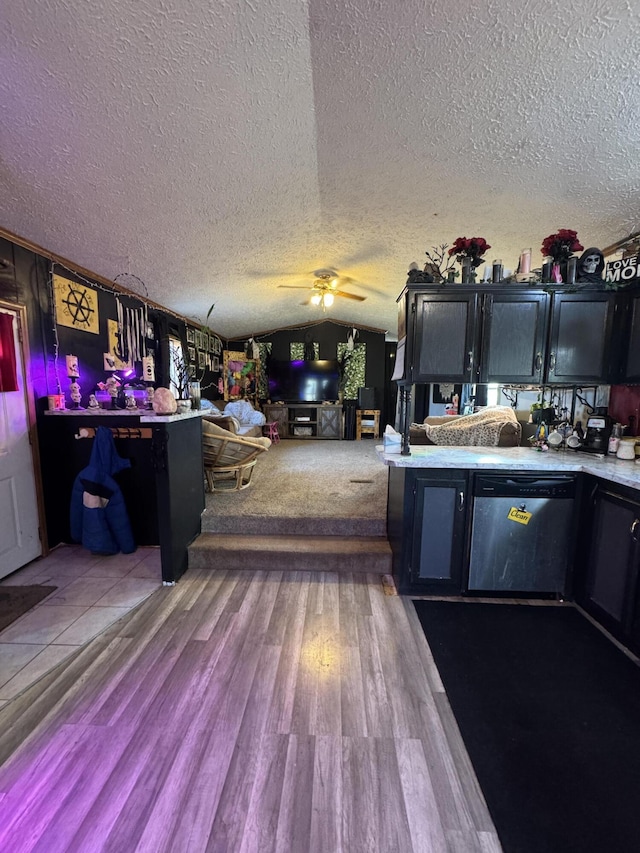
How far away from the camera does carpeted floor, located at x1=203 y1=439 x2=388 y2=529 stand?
3178 millimetres

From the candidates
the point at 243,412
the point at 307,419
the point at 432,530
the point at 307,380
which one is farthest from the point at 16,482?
the point at 307,380

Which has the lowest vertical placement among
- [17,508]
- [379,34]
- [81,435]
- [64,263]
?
[17,508]

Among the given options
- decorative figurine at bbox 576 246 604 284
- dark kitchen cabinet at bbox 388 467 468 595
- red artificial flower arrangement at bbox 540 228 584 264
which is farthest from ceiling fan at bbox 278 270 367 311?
dark kitchen cabinet at bbox 388 467 468 595

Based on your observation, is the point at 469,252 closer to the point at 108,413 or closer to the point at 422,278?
the point at 422,278

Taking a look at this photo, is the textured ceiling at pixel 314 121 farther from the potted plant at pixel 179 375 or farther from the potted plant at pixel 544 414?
the potted plant at pixel 179 375

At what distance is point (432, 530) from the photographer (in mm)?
2391

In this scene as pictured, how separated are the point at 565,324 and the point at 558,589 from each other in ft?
6.05

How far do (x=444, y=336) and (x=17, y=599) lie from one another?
344 cm

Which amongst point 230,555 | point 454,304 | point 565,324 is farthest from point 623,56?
point 230,555

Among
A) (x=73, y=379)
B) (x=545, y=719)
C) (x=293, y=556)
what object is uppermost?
(x=73, y=379)

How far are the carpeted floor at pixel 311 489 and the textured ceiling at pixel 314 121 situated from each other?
2.47m

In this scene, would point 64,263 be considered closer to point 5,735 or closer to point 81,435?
point 81,435

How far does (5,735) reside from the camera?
145 centimetres

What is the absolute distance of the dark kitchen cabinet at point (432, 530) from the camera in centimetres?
235
